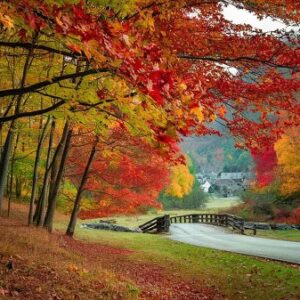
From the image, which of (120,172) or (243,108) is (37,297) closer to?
(243,108)

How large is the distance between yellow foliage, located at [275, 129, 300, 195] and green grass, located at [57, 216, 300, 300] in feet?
58.7

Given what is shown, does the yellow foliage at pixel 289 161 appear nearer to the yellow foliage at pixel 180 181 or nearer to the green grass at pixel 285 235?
the green grass at pixel 285 235

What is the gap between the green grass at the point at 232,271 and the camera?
1073cm

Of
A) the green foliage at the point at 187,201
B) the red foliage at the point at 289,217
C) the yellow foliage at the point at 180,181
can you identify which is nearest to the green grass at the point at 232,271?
the red foliage at the point at 289,217

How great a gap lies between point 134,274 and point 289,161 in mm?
25926

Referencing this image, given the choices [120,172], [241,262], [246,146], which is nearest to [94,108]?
[246,146]

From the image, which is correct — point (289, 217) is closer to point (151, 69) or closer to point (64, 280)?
point (64, 280)

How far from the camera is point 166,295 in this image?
9.38 meters

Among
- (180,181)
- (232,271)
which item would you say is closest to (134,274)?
(232,271)

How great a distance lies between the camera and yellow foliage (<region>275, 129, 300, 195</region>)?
34500 mm

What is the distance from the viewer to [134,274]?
1194cm

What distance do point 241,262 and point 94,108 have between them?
989 centimetres

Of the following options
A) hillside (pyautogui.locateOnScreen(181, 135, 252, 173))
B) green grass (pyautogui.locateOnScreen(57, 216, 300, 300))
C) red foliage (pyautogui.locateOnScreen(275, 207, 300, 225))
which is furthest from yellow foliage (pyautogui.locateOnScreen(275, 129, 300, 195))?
hillside (pyautogui.locateOnScreen(181, 135, 252, 173))

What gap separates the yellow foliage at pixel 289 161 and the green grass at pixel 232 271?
17.9 metres
